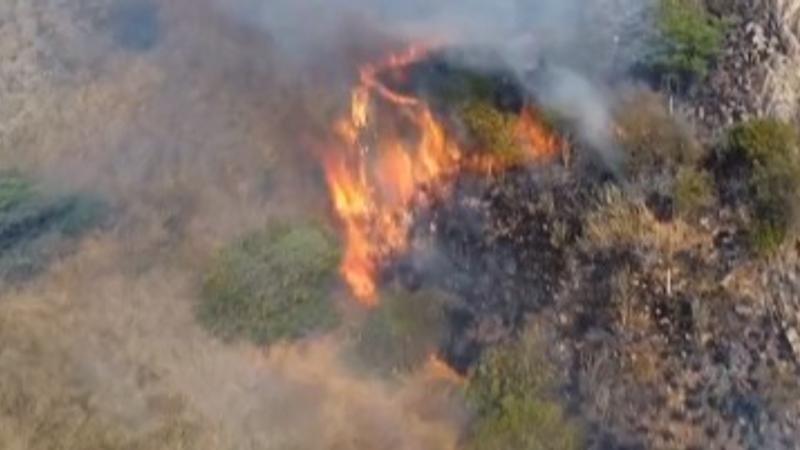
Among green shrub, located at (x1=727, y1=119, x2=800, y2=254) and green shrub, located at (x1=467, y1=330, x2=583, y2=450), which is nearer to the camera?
green shrub, located at (x1=467, y1=330, x2=583, y2=450)

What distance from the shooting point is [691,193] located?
60.4 ft

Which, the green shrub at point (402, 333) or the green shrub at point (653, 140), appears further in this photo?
the green shrub at point (653, 140)

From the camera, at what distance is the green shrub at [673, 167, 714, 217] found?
1839 cm

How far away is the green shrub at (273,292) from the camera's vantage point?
18.8 m

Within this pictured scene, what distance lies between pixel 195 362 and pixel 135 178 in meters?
4.19

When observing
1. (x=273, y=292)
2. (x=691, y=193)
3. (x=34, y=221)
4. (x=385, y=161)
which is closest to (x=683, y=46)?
(x=691, y=193)

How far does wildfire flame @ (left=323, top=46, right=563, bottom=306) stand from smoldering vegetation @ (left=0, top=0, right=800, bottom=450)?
244mm

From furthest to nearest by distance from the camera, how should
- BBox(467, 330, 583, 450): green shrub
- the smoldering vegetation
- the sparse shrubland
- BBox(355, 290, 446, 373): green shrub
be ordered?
BBox(355, 290, 446, 373): green shrub → the smoldering vegetation → the sparse shrubland → BBox(467, 330, 583, 450): green shrub

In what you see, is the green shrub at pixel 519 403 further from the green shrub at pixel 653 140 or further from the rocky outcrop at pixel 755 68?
the rocky outcrop at pixel 755 68

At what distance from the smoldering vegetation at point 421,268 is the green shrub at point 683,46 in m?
0.13

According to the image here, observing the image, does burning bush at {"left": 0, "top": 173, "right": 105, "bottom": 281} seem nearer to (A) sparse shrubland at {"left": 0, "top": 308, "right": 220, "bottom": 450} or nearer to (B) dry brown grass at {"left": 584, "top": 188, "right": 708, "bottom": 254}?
(A) sparse shrubland at {"left": 0, "top": 308, "right": 220, "bottom": 450}

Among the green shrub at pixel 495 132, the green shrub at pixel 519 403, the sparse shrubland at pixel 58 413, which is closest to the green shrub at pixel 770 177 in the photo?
the green shrub at pixel 495 132

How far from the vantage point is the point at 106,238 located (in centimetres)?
2025

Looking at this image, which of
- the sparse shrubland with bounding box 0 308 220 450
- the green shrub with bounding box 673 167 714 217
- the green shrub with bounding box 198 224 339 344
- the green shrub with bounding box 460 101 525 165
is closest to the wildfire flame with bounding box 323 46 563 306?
the green shrub with bounding box 460 101 525 165
